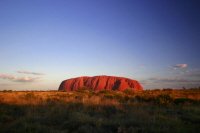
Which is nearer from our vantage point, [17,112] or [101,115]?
[101,115]

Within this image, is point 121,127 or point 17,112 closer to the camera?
point 121,127

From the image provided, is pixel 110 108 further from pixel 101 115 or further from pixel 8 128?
pixel 8 128

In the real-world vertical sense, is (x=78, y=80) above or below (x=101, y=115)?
above

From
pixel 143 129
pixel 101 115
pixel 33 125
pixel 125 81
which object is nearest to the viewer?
pixel 143 129

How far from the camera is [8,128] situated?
424 inches

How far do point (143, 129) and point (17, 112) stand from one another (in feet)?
26.4

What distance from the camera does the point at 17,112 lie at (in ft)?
48.8

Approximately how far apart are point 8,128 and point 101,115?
471cm

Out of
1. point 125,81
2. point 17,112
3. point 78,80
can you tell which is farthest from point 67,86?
point 17,112

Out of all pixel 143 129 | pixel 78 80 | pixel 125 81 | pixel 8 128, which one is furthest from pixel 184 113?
pixel 78 80

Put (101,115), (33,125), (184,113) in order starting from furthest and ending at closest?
1. (184,113)
2. (101,115)
3. (33,125)

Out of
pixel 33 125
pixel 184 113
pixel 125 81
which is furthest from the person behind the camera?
pixel 125 81

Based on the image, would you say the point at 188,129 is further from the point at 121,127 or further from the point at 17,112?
the point at 17,112

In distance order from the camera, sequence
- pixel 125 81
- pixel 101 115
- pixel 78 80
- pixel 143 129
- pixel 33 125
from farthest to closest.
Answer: pixel 78 80
pixel 125 81
pixel 101 115
pixel 33 125
pixel 143 129
